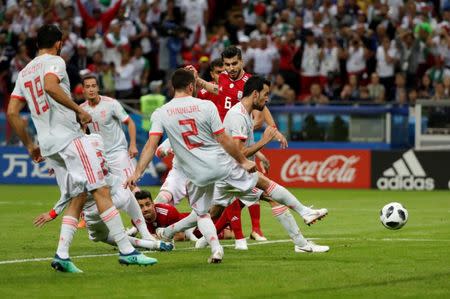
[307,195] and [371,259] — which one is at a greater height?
[371,259]

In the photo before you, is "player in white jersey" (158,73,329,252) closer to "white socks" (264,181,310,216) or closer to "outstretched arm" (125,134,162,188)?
"white socks" (264,181,310,216)

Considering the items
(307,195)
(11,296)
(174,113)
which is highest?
(174,113)

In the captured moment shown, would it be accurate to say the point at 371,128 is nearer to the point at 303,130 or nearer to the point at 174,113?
the point at 303,130

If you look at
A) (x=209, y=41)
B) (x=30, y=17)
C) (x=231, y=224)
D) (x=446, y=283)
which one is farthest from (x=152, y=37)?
(x=446, y=283)

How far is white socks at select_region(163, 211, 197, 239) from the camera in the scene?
1300cm

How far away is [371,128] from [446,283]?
15222 mm

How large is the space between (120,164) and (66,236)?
5070 millimetres

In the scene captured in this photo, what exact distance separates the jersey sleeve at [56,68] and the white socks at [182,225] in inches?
103

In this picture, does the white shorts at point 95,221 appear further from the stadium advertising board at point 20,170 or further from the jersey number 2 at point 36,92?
the stadium advertising board at point 20,170

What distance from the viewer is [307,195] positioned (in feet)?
77.8

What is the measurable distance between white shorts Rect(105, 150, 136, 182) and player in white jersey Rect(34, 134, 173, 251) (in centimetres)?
196

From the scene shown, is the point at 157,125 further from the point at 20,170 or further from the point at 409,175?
the point at 20,170

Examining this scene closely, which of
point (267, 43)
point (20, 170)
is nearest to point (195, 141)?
point (20, 170)

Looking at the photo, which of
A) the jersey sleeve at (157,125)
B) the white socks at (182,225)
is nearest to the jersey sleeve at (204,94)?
the white socks at (182,225)
